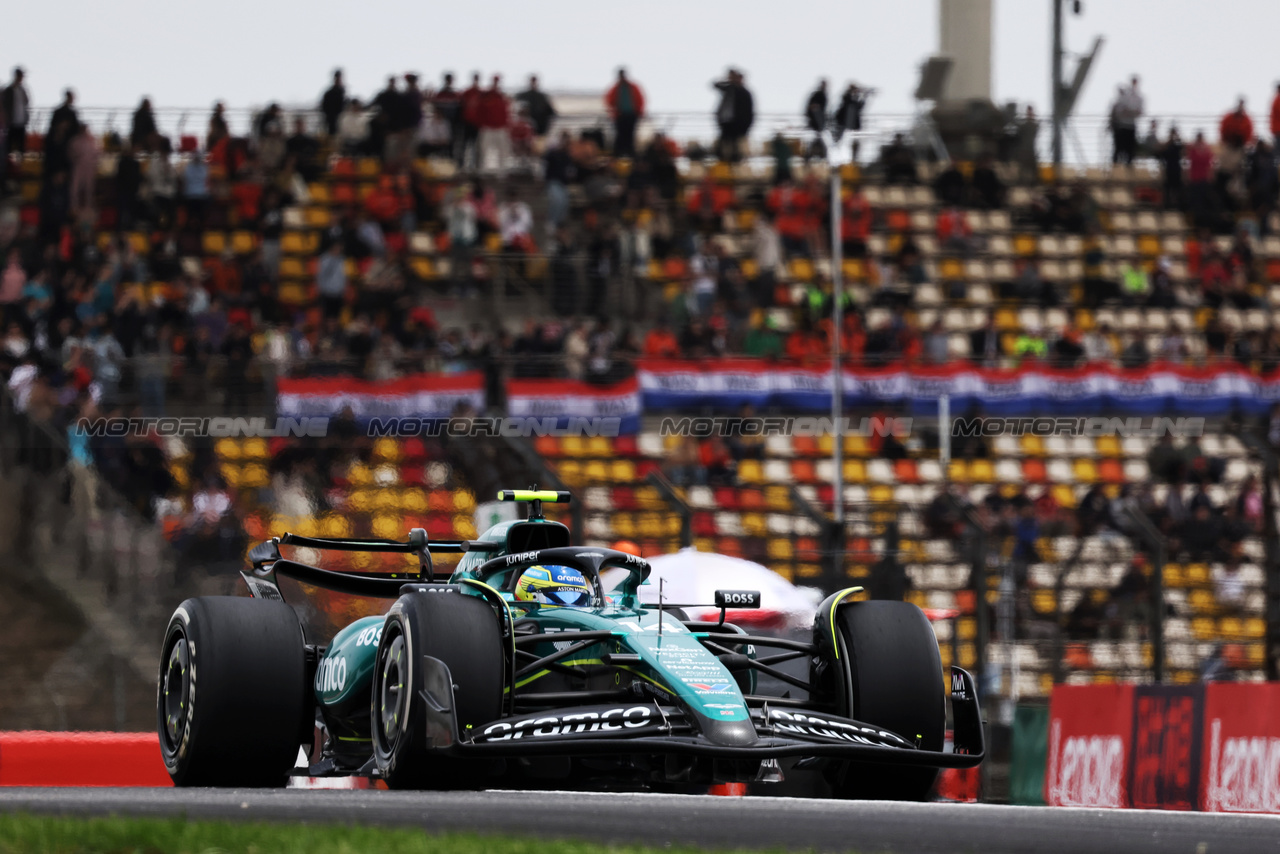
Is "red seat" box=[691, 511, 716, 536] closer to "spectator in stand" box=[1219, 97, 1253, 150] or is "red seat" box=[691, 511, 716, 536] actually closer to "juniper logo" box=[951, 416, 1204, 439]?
"juniper logo" box=[951, 416, 1204, 439]

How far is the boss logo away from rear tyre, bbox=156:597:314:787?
1.89 m

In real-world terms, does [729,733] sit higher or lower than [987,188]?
lower

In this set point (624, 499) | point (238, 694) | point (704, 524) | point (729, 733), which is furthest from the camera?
point (624, 499)

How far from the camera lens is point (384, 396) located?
18797 mm

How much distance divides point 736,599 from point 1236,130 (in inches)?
778

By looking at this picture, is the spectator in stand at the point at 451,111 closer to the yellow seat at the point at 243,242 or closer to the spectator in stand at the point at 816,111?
the yellow seat at the point at 243,242

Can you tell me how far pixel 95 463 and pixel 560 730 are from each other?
862cm

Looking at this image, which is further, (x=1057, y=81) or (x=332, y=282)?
(x=1057, y=81)

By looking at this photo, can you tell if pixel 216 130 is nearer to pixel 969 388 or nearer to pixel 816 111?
pixel 816 111

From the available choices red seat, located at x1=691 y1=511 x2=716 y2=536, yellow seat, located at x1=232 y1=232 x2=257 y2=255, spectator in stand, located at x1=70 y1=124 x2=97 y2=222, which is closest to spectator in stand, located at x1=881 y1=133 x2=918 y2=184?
yellow seat, located at x1=232 y1=232 x2=257 y2=255

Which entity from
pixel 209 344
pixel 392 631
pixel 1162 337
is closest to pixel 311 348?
pixel 209 344

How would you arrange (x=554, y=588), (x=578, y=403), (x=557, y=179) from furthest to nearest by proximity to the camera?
(x=557, y=179)
(x=578, y=403)
(x=554, y=588)

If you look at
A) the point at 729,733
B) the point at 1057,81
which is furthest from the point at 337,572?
the point at 1057,81

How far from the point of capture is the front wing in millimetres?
7789
